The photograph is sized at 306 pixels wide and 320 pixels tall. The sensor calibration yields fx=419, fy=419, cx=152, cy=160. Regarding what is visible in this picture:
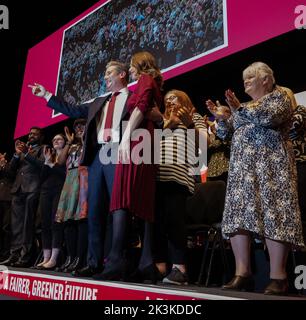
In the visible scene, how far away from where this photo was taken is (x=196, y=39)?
365cm

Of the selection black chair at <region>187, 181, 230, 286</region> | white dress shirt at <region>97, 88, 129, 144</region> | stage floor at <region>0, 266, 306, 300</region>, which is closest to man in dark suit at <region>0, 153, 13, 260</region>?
stage floor at <region>0, 266, 306, 300</region>

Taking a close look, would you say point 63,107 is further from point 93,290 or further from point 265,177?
point 265,177

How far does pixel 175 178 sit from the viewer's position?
237cm

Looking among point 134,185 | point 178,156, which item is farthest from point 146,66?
point 134,185

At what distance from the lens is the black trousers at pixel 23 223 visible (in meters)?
3.67

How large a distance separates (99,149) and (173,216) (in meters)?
0.56

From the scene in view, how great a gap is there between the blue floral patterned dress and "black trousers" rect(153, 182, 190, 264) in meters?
0.41

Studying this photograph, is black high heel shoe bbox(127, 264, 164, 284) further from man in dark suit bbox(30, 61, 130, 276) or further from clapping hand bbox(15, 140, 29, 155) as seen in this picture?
clapping hand bbox(15, 140, 29, 155)

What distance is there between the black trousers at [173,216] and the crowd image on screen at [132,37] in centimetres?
162

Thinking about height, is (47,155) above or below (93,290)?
above

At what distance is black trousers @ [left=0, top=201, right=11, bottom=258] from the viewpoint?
4.67 m

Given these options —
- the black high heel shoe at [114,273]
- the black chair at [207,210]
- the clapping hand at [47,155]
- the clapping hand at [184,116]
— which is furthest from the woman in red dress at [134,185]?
the clapping hand at [47,155]

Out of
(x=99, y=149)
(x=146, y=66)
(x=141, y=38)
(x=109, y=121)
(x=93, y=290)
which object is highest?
(x=141, y=38)
